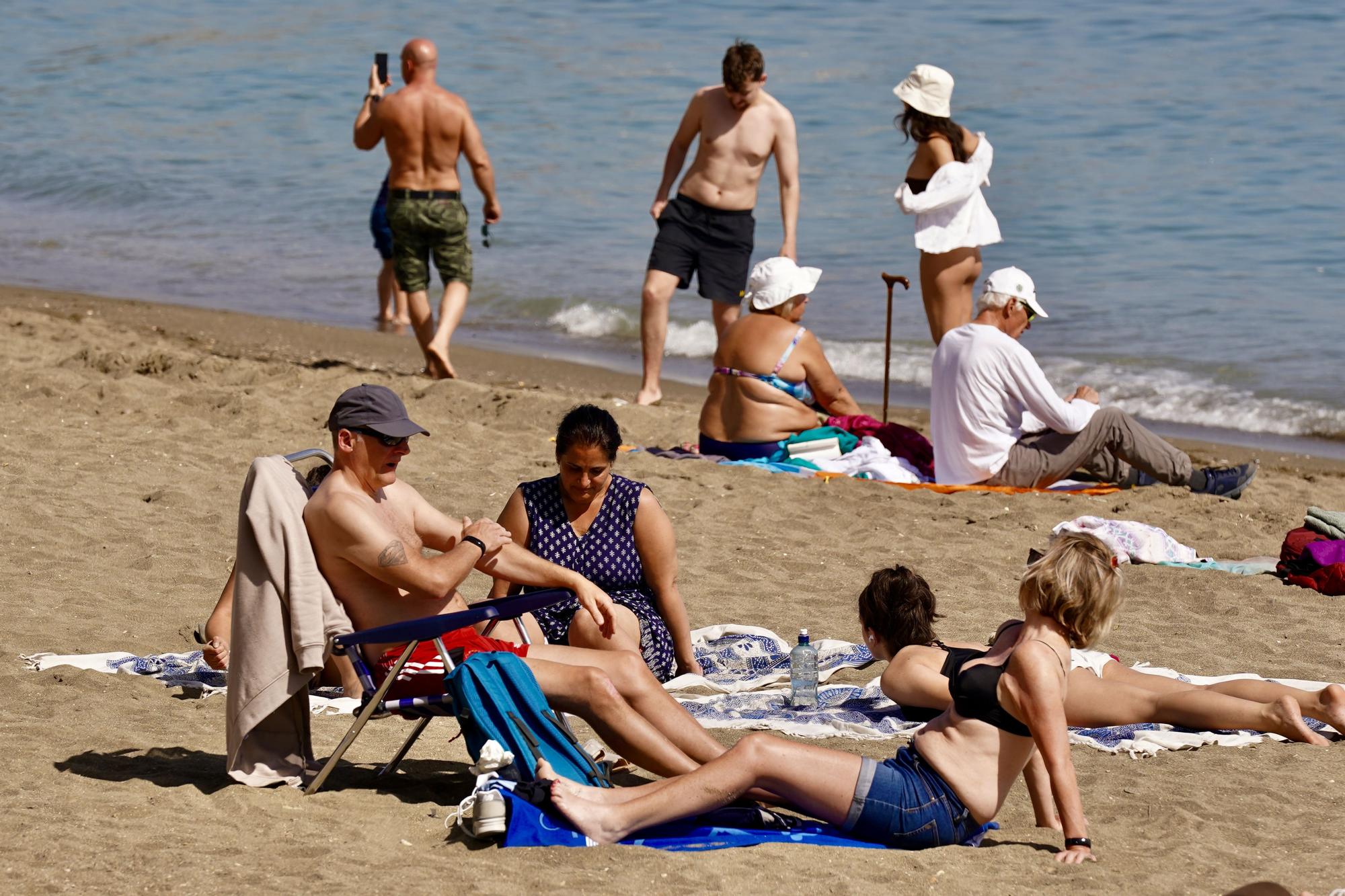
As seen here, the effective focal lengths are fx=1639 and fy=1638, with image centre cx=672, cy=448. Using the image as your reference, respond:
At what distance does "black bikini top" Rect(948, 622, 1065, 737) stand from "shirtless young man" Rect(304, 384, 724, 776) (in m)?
0.63

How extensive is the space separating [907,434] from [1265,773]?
3871mm

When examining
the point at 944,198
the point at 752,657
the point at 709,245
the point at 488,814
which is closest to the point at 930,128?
the point at 944,198

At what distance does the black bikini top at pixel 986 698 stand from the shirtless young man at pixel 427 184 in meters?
5.96

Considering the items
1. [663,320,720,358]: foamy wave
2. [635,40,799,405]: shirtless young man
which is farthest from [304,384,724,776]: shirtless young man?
[663,320,720,358]: foamy wave

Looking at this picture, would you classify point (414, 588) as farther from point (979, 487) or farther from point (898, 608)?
point (979, 487)

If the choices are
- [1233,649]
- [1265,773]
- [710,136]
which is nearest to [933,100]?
[710,136]

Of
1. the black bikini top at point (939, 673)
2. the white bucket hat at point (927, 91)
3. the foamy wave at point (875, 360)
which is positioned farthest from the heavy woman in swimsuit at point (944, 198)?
the black bikini top at point (939, 673)

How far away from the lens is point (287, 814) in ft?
12.1

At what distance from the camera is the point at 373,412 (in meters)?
3.85

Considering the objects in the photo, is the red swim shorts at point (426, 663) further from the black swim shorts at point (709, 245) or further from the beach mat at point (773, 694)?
the black swim shorts at point (709, 245)

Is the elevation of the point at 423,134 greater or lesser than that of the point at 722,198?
greater

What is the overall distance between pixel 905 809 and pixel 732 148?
5.57m

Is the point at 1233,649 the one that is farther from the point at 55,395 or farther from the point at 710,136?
the point at 55,395

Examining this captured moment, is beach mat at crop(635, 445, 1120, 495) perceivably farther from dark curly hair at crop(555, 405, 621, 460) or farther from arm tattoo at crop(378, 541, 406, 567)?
arm tattoo at crop(378, 541, 406, 567)
